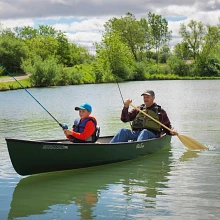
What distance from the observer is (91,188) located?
7.51 meters

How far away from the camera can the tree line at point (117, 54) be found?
54.9 m

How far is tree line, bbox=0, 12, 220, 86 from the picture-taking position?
180 feet

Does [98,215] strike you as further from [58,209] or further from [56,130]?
[56,130]

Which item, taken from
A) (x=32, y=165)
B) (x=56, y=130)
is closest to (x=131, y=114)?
(x=32, y=165)

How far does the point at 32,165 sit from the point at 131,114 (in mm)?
3068

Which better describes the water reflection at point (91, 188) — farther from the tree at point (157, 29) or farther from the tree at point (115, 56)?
the tree at point (157, 29)

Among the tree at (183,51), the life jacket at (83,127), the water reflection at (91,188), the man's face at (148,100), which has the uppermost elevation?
the tree at (183,51)

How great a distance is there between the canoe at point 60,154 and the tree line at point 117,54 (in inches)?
1657

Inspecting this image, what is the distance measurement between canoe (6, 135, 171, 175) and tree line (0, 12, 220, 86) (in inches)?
1657

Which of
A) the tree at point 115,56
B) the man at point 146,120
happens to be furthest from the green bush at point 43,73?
the man at point 146,120

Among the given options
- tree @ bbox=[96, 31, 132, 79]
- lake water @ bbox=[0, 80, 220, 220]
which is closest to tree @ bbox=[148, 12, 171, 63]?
tree @ bbox=[96, 31, 132, 79]

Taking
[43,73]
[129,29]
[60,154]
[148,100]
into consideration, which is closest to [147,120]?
[148,100]

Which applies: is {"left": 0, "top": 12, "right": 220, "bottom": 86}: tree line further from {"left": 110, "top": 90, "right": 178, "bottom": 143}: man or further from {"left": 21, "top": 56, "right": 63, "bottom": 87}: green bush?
{"left": 110, "top": 90, "right": 178, "bottom": 143}: man

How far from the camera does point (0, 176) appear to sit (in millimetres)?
8289
